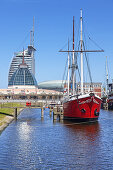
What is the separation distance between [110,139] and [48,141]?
8900 millimetres

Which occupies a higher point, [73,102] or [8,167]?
[73,102]

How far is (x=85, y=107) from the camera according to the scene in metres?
58.7

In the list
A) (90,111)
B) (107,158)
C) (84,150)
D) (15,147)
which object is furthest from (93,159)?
(90,111)

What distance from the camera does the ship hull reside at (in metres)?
58.2

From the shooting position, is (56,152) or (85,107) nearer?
(56,152)

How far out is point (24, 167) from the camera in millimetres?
25203

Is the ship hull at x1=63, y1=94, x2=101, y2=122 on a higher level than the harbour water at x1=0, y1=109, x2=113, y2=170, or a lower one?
higher

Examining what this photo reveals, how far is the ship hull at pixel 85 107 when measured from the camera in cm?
5816

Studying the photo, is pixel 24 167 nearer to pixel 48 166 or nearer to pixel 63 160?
pixel 48 166

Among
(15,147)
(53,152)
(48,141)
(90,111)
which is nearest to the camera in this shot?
(53,152)

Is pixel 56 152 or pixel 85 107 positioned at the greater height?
pixel 85 107

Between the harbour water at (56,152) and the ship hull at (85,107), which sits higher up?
the ship hull at (85,107)

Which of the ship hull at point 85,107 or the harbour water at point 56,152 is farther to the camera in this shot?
the ship hull at point 85,107

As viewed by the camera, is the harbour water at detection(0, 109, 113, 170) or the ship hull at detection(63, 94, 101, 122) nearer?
the harbour water at detection(0, 109, 113, 170)
